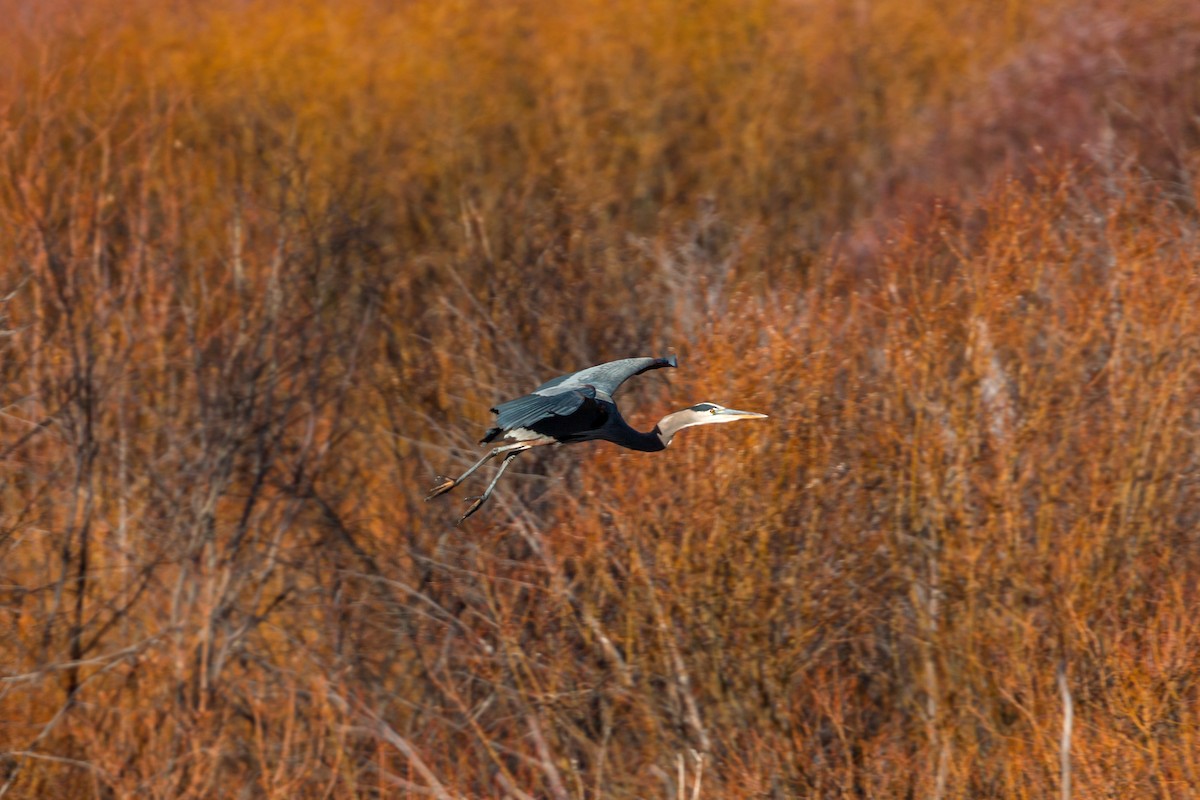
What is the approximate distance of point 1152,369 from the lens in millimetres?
17562

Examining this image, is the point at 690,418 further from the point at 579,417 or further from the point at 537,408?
the point at 537,408

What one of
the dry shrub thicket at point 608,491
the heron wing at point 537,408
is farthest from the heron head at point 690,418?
the dry shrub thicket at point 608,491

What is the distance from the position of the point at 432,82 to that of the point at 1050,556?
22.3 metres

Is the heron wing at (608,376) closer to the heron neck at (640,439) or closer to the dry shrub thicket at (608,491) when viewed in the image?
the heron neck at (640,439)

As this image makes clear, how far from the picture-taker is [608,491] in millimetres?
16641

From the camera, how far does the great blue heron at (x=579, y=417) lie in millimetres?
10367

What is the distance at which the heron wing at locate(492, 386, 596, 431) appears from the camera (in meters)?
10.2

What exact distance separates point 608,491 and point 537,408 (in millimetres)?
6343

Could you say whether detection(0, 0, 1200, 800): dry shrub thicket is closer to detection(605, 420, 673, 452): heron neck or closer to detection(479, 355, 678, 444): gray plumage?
detection(605, 420, 673, 452): heron neck

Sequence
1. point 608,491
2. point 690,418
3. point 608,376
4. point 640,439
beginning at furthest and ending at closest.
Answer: point 608,491
point 690,418
point 608,376
point 640,439

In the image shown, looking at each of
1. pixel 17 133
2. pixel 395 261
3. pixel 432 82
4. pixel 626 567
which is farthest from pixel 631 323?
pixel 432 82

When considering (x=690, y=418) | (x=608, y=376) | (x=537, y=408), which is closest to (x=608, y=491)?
(x=690, y=418)

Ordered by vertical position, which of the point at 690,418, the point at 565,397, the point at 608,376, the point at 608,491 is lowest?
the point at 608,491

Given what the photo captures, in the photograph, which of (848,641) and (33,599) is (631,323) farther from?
(33,599)
